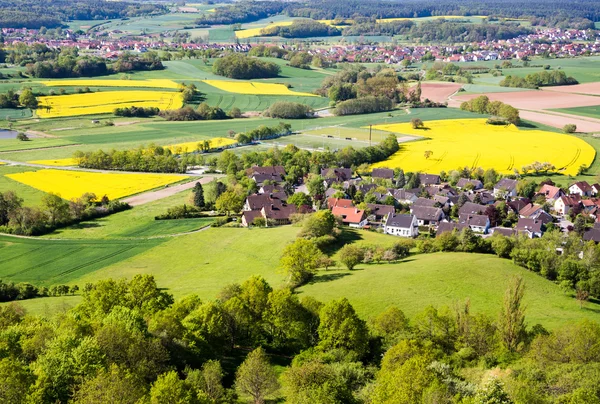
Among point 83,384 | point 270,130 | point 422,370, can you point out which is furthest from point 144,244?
point 270,130

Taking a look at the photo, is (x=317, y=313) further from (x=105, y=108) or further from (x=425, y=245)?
(x=105, y=108)

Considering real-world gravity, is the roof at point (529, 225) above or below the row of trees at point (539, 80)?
below

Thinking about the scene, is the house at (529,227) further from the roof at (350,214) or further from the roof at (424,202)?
the roof at (350,214)

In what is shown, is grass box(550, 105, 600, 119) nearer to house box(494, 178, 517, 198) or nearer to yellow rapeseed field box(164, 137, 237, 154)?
house box(494, 178, 517, 198)

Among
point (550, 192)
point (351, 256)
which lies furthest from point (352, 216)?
point (550, 192)

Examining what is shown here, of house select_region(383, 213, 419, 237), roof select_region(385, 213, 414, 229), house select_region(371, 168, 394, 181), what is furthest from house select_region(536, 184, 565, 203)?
roof select_region(385, 213, 414, 229)

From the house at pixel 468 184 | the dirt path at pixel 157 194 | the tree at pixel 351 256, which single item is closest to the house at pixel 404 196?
the house at pixel 468 184
